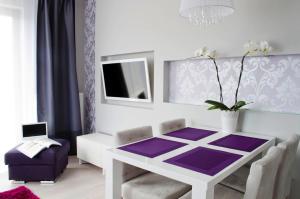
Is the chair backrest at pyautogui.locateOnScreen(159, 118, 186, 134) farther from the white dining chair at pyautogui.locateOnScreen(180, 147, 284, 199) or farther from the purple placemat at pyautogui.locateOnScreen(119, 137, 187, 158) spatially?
the white dining chair at pyautogui.locateOnScreen(180, 147, 284, 199)

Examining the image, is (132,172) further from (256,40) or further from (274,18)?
(274,18)

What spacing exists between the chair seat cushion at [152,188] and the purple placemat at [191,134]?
0.41 m

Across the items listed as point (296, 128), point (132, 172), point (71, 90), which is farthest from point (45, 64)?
point (296, 128)

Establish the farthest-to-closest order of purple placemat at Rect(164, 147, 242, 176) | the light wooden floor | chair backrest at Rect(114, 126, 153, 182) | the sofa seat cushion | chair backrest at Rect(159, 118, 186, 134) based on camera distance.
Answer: the sofa seat cushion → the light wooden floor → chair backrest at Rect(159, 118, 186, 134) → chair backrest at Rect(114, 126, 153, 182) → purple placemat at Rect(164, 147, 242, 176)

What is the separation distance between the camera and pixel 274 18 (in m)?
2.02

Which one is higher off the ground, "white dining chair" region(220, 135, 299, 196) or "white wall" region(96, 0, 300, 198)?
"white wall" region(96, 0, 300, 198)

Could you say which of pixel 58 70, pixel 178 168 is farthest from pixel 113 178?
pixel 58 70

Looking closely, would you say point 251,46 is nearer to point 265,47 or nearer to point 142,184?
point 265,47

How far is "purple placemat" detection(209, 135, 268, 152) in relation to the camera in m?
1.75

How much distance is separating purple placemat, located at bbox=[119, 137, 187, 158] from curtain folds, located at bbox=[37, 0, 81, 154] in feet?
7.50

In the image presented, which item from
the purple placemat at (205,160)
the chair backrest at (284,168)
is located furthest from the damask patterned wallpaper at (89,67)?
the chair backrest at (284,168)

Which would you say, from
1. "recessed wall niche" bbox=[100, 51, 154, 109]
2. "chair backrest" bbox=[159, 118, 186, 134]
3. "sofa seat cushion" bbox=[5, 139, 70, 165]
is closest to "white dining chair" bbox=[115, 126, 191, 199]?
"chair backrest" bbox=[159, 118, 186, 134]

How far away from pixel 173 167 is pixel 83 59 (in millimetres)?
3269

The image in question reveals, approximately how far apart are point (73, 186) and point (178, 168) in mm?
1950
